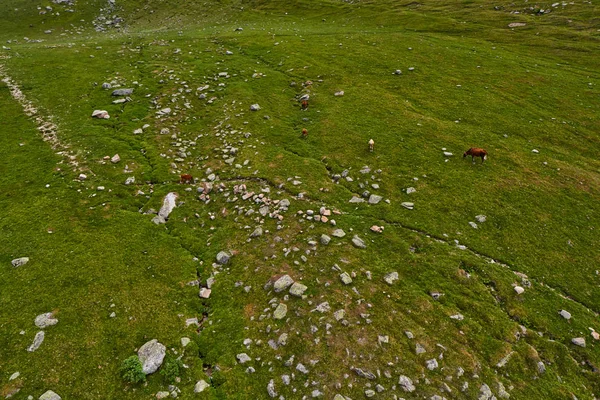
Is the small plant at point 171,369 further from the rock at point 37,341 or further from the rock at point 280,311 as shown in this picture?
the rock at point 37,341

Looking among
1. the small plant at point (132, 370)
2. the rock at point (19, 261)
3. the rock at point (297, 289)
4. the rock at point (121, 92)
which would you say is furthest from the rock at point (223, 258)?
the rock at point (121, 92)

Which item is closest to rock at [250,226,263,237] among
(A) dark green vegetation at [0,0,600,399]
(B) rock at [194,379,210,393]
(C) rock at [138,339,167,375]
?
(A) dark green vegetation at [0,0,600,399]

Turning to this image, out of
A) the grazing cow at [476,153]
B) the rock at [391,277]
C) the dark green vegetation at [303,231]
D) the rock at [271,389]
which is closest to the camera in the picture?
the rock at [271,389]

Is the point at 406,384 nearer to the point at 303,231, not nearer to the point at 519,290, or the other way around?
the point at 519,290

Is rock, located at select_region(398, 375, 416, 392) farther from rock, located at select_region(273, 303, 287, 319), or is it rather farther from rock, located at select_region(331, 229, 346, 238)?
rock, located at select_region(331, 229, 346, 238)

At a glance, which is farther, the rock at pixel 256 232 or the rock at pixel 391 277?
the rock at pixel 256 232

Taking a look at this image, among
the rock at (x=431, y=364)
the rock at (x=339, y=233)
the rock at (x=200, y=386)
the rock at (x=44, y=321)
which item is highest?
the rock at (x=339, y=233)

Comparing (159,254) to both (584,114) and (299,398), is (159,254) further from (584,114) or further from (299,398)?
(584,114)
